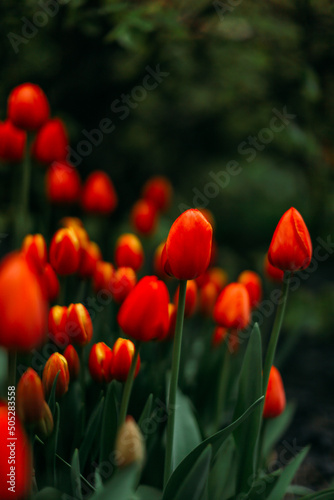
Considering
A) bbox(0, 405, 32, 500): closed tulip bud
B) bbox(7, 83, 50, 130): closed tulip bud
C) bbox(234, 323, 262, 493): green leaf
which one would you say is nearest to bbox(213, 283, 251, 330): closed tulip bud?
bbox(234, 323, 262, 493): green leaf

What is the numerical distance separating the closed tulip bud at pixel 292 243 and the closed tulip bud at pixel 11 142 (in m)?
1.01

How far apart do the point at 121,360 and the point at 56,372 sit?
0.13 m

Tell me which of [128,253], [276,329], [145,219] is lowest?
[145,219]

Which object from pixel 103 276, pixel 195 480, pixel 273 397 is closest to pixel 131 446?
pixel 195 480

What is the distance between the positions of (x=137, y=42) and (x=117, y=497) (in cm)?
161

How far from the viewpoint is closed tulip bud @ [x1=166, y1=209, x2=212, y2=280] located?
888mm

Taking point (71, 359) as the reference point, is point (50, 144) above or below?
above

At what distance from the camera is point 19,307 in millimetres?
629

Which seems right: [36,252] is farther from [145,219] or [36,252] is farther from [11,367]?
[145,219]

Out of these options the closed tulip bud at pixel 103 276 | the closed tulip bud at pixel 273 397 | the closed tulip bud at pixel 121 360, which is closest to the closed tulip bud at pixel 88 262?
the closed tulip bud at pixel 103 276

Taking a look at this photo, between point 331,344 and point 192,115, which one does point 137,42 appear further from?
point 331,344

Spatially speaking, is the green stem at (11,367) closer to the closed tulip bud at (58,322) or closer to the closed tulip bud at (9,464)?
the closed tulip bud at (9,464)

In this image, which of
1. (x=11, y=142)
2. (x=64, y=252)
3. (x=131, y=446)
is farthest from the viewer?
(x=11, y=142)

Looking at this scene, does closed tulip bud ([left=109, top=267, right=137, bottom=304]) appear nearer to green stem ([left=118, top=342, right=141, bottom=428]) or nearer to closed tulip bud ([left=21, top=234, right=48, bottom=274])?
closed tulip bud ([left=21, top=234, right=48, bottom=274])
